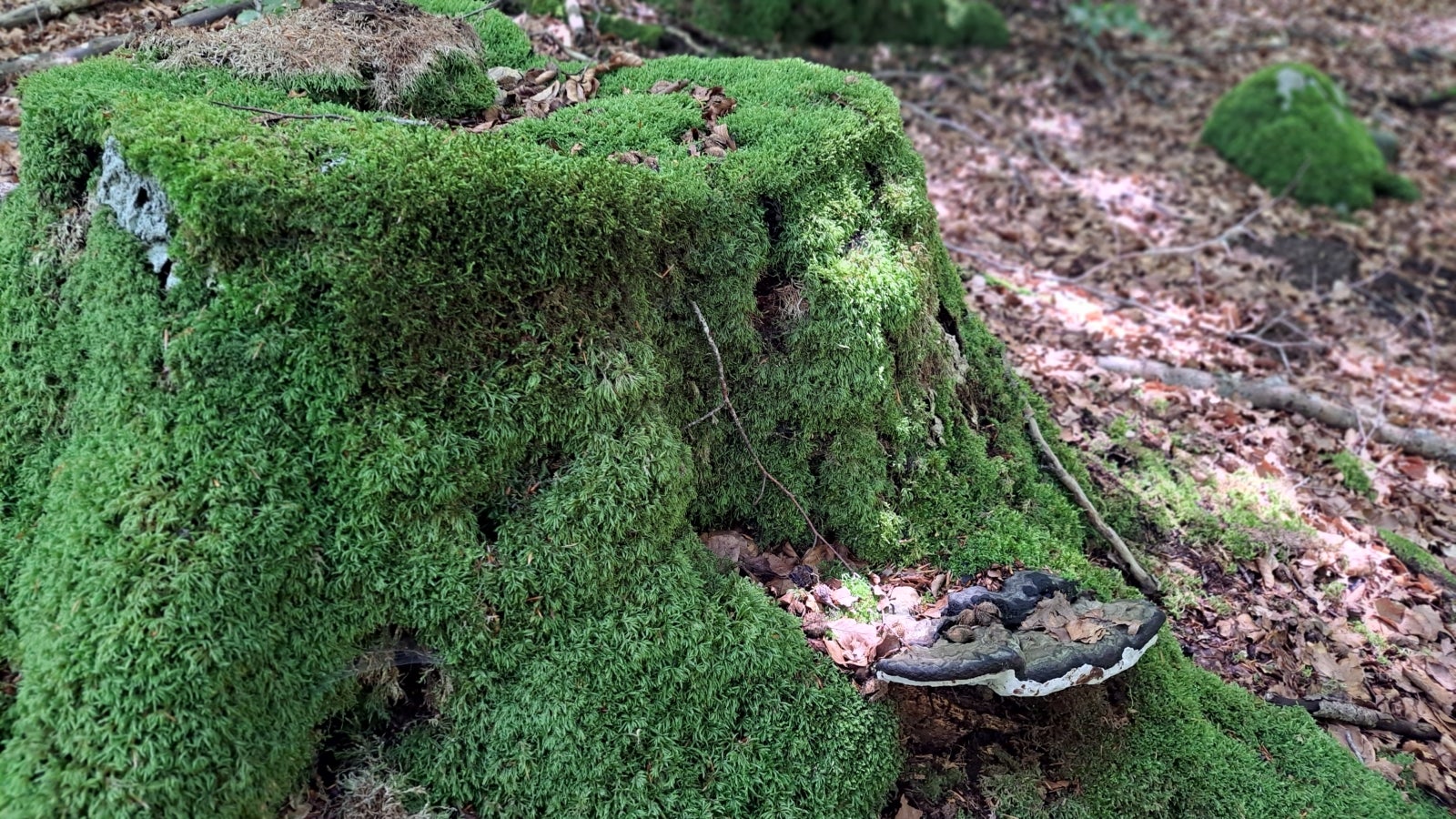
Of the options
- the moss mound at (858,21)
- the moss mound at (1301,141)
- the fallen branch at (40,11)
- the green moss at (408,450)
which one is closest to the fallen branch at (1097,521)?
the green moss at (408,450)

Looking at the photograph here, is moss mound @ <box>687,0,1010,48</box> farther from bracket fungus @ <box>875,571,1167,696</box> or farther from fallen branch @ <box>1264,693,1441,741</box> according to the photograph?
fallen branch @ <box>1264,693,1441,741</box>

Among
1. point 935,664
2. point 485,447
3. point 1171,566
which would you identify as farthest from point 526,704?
point 1171,566

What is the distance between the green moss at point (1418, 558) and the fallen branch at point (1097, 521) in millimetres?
2048

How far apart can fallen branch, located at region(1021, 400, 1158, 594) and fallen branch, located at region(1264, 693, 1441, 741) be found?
2.47 feet

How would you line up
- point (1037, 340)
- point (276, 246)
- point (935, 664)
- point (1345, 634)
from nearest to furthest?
1. point (276, 246)
2. point (935, 664)
3. point (1345, 634)
4. point (1037, 340)

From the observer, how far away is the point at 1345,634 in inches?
178

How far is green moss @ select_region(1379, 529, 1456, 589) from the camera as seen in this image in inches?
198

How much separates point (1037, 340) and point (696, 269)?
422 centimetres

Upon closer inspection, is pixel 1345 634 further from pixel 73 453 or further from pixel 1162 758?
pixel 73 453

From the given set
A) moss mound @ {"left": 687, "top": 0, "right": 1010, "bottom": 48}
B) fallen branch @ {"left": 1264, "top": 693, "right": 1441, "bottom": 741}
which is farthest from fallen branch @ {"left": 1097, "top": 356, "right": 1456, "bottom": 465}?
moss mound @ {"left": 687, "top": 0, "right": 1010, "bottom": 48}

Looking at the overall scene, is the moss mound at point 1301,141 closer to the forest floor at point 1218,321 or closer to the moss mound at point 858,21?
the forest floor at point 1218,321

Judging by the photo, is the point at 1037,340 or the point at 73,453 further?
the point at 1037,340

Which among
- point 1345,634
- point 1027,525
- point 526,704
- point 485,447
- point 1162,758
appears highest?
point 485,447

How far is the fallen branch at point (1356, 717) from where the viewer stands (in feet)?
13.2
